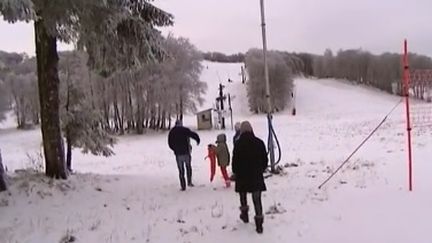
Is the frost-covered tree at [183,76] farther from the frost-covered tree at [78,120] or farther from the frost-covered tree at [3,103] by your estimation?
the frost-covered tree at [78,120]

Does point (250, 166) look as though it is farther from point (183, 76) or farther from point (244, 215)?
point (183, 76)

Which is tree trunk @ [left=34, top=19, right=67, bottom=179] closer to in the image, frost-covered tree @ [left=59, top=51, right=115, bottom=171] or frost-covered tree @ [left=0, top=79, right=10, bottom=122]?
frost-covered tree @ [left=59, top=51, right=115, bottom=171]

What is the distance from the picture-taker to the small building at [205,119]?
5572cm

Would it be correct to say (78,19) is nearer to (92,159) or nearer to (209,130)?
(92,159)

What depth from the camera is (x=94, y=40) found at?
12117 millimetres

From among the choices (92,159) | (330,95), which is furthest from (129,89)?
(330,95)

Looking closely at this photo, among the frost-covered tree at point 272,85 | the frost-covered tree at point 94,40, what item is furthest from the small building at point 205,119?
the frost-covered tree at point 94,40

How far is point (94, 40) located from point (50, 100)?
1.93 metres

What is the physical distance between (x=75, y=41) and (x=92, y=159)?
2116cm

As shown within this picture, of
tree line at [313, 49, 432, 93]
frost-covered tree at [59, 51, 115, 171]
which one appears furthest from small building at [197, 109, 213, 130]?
tree line at [313, 49, 432, 93]

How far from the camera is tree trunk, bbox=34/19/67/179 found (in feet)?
41.5

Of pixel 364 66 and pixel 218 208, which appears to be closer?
pixel 218 208

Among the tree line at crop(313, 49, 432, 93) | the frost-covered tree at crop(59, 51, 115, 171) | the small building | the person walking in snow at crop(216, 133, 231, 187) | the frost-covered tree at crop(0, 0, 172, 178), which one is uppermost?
the tree line at crop(313, 49, 432, 93)

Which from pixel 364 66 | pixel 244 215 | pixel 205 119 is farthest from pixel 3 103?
pixel 244 215
